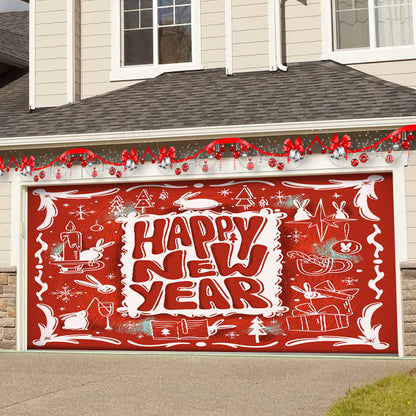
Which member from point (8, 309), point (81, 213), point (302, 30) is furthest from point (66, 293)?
point (302, 30)

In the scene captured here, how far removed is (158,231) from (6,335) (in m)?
2.96

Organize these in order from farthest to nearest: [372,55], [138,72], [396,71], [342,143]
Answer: [138,72]
[372,55]
[396,71]
[342,143]

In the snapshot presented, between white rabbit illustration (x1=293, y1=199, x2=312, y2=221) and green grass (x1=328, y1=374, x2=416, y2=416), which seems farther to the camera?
white rabbit illustration (x1=293, y1=199, x2=312, y2=221)

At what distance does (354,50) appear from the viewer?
13.0 m

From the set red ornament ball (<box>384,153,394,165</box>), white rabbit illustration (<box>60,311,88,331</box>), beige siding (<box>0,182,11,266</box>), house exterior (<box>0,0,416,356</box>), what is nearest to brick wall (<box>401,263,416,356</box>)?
house exterior (<box>0,0,416,356</box>)

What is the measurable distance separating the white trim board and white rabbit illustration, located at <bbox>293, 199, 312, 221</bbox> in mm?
1109

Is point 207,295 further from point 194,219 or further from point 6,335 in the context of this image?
point 6,335

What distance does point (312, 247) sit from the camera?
11586 mm

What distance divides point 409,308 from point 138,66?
253 inches

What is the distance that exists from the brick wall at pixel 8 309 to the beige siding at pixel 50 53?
3.25 meters

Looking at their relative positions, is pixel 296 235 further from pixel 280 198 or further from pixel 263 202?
pixel 263 202

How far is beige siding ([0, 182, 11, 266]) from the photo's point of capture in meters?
12.5

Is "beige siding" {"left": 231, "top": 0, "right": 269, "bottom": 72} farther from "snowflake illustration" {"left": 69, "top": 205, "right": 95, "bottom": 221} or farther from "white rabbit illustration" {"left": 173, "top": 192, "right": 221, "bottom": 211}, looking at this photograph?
"snowflake illustration" {"left": 69, "top": 205, "right": 95, "bottom": 221}

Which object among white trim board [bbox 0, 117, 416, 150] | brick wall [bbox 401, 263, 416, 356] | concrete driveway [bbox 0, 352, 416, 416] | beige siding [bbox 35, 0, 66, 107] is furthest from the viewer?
beige siding [bbox 35, 0, 66, 107]
